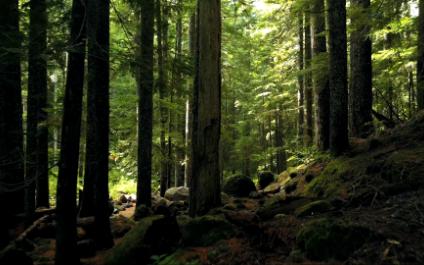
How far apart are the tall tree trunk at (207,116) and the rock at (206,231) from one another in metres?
1.89

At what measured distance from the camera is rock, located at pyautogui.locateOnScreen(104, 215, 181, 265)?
6566 mm

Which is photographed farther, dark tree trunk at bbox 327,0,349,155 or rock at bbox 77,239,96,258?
dark tree trunk at bbox 327,0,349,155

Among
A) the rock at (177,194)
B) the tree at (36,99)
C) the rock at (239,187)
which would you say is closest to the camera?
the tree at (36,99)

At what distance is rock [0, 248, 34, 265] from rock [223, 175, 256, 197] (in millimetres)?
11428

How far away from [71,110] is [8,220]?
→ 15.7ft

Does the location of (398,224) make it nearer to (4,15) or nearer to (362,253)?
(362,253)

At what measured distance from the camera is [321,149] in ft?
44.2

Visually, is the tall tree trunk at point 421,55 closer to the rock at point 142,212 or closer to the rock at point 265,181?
the rock at point 265,181

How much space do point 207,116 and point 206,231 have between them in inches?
123

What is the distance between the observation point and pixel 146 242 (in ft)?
22.4

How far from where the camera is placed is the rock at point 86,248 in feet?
24.9

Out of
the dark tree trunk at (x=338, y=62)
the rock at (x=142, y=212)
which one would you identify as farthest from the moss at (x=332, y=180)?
the rock at (x=142, y=212)

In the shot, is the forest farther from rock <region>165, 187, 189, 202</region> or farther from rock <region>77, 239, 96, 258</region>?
rock <region>165, 187, 189, 202</region>

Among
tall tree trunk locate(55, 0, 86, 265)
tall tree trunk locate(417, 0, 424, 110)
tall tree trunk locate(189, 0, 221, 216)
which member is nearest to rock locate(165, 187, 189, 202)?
tall tree trunk locate(189, 0, 221, 216)
